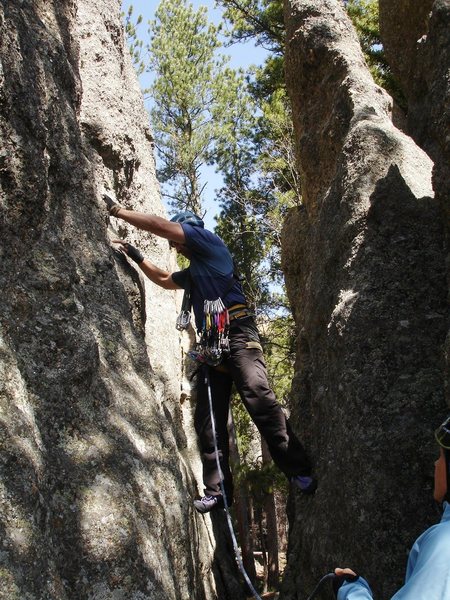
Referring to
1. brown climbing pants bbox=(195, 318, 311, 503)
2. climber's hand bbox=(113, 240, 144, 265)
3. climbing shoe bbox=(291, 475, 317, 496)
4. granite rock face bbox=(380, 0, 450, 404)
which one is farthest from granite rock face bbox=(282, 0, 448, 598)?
climber's hand bbox=(113, 240, 144, 265)

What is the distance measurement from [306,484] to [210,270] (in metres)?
2.13

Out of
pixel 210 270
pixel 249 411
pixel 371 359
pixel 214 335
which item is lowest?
pixel 249 411

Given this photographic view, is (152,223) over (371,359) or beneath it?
over

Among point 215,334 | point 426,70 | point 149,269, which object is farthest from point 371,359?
point 426,70

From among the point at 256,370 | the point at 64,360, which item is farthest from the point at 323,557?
the point at 64,360

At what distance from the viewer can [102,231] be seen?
5141mm

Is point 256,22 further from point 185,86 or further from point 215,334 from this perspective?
point 215,334

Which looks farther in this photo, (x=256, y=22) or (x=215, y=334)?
(x=256, y=22)

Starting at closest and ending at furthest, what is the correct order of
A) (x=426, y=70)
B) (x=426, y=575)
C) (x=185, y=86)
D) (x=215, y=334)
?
(x=426, y=575)
(x=215, y=334)
(x=426, y=70)
(x=185, y=86)

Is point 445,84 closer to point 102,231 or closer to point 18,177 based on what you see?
point 102,231

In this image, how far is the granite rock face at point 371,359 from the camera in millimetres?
4809

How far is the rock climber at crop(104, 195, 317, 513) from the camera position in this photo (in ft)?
18.8

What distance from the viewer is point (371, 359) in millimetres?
5477

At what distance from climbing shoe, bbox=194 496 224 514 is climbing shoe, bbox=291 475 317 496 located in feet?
2.34
